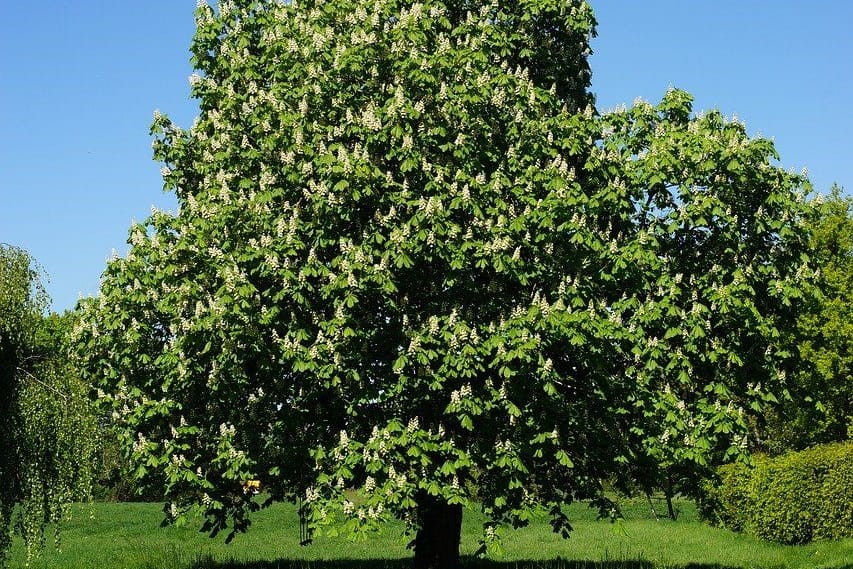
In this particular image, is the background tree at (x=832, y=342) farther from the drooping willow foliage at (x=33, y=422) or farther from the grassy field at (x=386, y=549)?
the drooping willow foliage at (x=33, y=422)

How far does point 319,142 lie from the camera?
19.2m

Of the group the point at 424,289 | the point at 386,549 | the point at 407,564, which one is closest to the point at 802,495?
the point at 407,564

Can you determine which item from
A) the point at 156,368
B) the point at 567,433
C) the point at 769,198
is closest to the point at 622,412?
the point at 567,433

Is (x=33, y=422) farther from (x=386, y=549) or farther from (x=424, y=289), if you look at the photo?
(x=386, y=549)

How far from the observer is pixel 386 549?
3719 cm

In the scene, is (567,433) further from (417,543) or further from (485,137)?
(485,137)

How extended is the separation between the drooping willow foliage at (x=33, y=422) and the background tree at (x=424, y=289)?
105 cm

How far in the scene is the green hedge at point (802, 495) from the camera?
31844 mm

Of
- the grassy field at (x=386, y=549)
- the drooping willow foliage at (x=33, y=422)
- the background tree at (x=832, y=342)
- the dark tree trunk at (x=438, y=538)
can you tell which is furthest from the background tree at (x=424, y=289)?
the background tree at (x=832, y=342)

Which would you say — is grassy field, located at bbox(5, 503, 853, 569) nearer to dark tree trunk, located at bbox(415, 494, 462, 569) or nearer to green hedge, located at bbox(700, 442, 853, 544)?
green hedge, located at bbox(700, 442, 853, 544)

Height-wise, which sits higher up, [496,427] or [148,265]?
[148,265]

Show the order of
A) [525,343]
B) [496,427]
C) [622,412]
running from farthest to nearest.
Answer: [622,412], [496,427], [525,343]

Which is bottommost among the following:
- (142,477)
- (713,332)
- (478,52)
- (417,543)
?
(417,543)

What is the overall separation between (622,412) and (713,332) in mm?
3456
